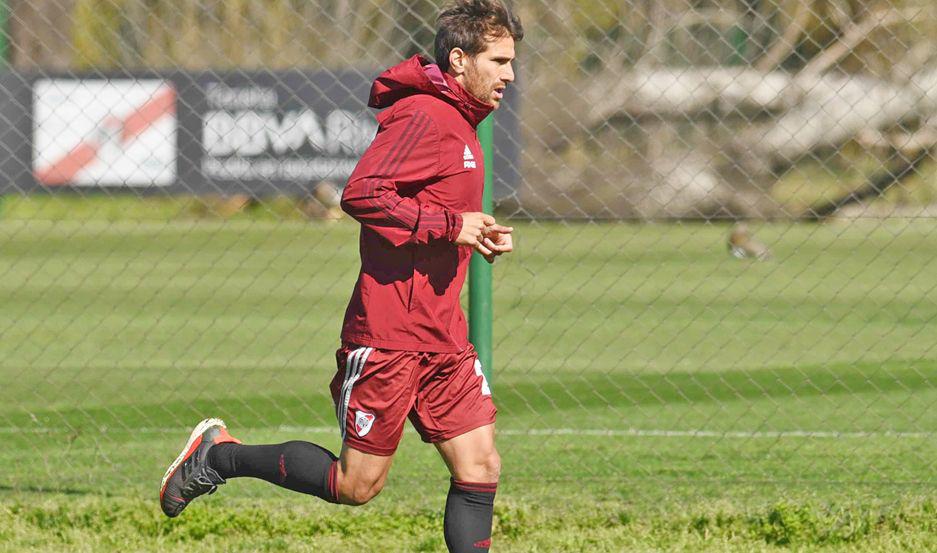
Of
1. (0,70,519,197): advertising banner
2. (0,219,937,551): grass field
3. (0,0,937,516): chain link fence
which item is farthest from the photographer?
(0,70,519,197): advertising banner

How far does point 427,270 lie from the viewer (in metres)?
4.34

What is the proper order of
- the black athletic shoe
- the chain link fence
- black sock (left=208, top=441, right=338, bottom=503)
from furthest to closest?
the chain link fence < the black athletic shoe < black sock (left=208, top=441, right=338, bottom=503)

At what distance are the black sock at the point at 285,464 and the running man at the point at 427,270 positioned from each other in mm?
14

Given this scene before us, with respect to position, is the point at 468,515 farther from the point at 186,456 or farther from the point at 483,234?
the point at 186,456

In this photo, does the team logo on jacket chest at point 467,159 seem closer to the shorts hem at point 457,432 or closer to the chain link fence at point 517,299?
the shorts hem at point 457,432

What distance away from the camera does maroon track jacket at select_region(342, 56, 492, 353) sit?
165 inches

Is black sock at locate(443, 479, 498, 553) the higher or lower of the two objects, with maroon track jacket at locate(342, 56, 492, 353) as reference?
lower

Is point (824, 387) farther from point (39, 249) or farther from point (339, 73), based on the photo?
point (39, 249)

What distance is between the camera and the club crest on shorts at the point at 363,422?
14.4 ft

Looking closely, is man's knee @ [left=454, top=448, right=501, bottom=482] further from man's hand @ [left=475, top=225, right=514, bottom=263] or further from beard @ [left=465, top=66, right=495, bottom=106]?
beard @ [left=465, top=66, right=495, bottom=106]

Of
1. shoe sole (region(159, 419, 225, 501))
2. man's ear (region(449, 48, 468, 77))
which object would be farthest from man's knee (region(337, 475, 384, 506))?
man's ear (region(449, 48, 468, 77))

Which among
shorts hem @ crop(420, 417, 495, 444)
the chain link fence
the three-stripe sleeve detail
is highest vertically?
the three-stripe sleeve detail

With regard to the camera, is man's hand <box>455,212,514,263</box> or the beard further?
the beard

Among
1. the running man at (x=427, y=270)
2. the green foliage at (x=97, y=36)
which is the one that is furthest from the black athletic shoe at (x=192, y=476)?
the green foliage at (x=97, y=36)
